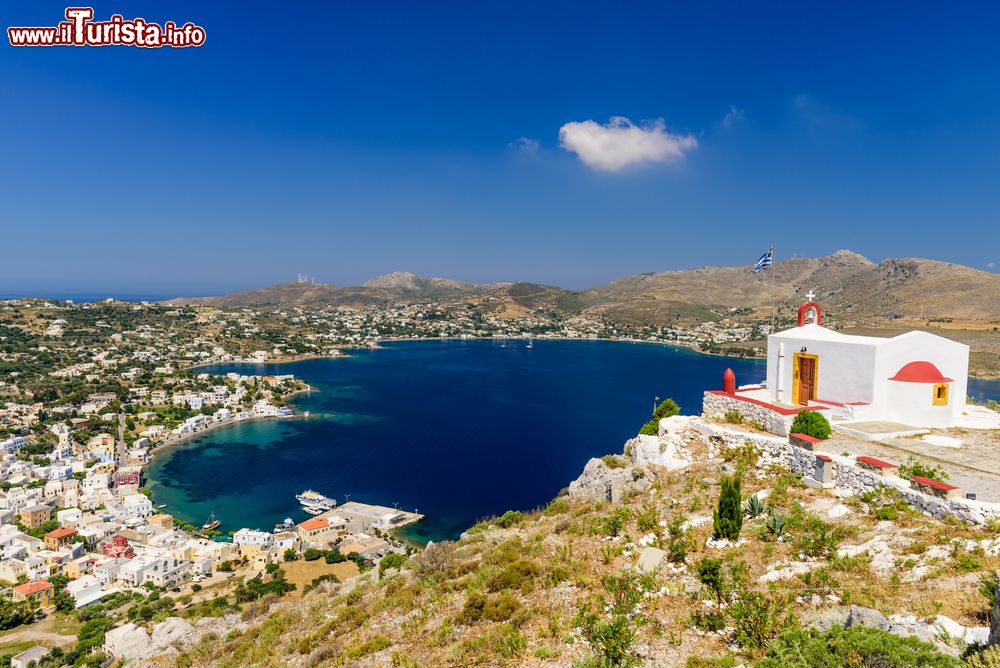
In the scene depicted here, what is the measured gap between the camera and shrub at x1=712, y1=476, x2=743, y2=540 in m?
9.12

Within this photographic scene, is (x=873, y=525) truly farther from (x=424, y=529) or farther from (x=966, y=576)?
(x=424, y=529)

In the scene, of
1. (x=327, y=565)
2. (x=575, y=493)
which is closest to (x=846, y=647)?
(x=575, y=493)

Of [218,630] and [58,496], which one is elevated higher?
[218,630]

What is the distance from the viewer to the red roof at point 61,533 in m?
35.0

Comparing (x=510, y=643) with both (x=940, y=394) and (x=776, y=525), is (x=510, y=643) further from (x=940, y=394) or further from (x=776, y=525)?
(x=940, y=394)

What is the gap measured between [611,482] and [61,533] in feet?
133

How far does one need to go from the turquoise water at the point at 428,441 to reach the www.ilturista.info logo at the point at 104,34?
29922 millimetres

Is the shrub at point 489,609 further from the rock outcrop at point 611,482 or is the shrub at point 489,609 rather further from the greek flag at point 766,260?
the greek flag at point 766,260

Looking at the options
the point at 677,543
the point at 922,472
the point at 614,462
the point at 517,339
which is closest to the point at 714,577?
the point at 677,543

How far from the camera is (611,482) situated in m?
15.1

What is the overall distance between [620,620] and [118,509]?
1872 inches

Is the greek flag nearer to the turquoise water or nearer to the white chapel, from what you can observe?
the white chapel

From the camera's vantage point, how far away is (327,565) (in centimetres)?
3134

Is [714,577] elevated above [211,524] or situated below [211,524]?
above
